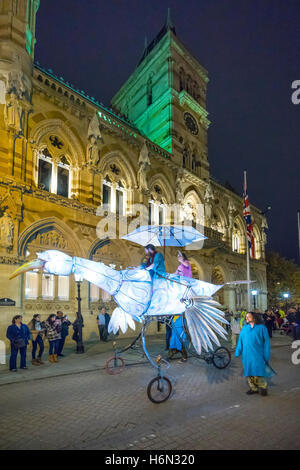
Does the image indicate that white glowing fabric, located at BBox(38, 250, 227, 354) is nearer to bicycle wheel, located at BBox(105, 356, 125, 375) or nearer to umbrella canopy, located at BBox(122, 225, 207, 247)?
umbrella canopy, located at BBox(122, 225, 207, 247)

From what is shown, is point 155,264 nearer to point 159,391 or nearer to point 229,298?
point 159,391

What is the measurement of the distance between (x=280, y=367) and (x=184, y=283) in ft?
19.3

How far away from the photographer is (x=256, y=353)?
6.73 m

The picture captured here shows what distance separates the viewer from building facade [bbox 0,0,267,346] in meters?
14.2

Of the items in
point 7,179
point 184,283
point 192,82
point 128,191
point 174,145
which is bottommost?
point 184,283

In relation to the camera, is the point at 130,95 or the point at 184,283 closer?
the point at 184,283

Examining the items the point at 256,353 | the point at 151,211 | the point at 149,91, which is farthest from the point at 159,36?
the point at 256,353

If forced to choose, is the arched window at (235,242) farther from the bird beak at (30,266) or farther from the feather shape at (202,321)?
the bird beak at (30,266)

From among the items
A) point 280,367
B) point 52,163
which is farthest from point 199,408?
point 52,163

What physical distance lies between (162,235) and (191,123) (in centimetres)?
2416

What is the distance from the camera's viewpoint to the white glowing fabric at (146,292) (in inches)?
215

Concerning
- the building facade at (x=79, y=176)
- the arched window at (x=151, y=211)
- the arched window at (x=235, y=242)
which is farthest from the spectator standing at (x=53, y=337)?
the arched window at (x=235, y=242)

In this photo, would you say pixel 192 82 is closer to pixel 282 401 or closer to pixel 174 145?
pixel 174 145

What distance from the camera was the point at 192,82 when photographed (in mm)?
30734
